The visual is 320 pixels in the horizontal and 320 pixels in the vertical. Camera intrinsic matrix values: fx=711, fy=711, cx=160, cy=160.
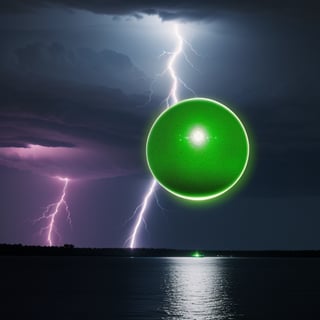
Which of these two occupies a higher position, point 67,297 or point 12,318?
point 67,297

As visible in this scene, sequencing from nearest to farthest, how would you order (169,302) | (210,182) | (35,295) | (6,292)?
(210,182) < (169,302) < (35,295) < (6,292)

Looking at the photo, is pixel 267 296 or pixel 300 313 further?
pixel 267 296

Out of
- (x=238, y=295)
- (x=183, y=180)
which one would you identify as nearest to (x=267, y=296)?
(x=238, y=295)

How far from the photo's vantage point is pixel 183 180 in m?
29.7

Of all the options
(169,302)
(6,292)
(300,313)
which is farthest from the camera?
(6,292)

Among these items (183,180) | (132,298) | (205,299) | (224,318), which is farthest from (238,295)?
(183,180)

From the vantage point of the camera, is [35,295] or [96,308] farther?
[35,295]

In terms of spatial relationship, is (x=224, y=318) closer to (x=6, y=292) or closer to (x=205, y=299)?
(x=205, y=299)

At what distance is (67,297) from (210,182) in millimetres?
36251

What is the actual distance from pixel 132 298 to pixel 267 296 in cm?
1337

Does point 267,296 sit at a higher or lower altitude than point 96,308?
higher

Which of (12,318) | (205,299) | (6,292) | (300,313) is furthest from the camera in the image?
(6,292)

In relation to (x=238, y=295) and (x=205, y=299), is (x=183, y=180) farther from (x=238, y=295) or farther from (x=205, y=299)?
(x=238, y=295)

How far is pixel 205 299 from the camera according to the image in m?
60.5
